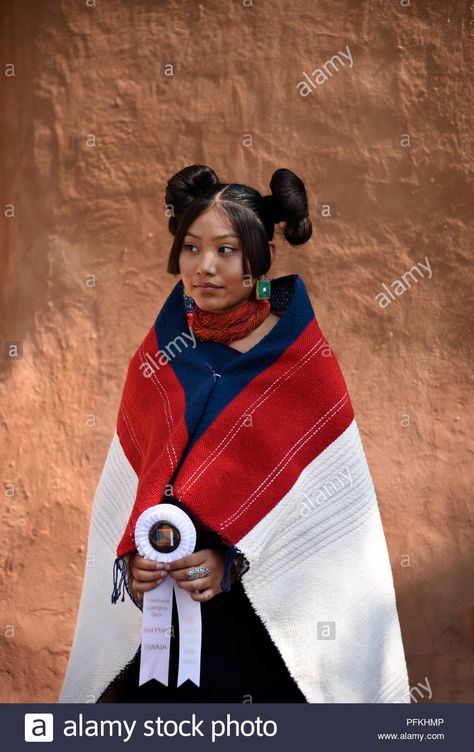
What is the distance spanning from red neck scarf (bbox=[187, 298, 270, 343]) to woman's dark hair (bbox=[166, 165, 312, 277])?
0.33 ft

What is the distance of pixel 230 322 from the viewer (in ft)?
10.2

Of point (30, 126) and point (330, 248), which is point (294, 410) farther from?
point (30, 126)

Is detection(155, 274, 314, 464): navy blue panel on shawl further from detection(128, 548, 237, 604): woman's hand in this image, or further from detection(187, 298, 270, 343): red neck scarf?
detection(128, 548, 237, 604): woman's hand

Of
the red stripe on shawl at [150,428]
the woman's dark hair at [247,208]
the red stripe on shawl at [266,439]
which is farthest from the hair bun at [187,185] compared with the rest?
the red stripe on shawl at [266,439]

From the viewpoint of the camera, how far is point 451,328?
4.76 meters

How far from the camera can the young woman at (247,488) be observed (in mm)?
2959

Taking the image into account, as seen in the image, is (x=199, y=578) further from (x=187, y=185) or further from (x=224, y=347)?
(x=187, y=185)

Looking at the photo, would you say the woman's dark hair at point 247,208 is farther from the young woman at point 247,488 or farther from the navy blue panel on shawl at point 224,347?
the navy blue panel on shawl at point 224,347

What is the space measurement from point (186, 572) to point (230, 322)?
0.69 m

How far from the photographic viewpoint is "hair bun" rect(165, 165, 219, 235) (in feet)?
10.4

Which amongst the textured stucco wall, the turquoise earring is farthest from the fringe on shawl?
the textured stucco wall
